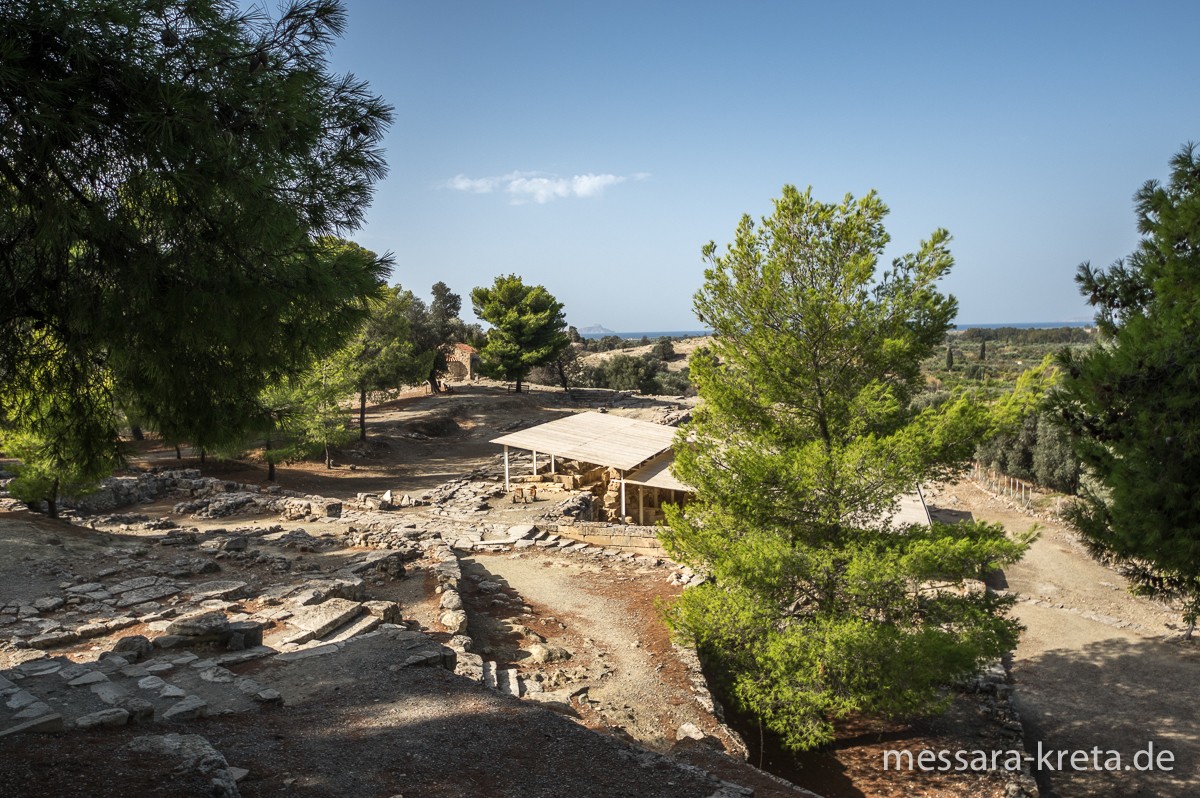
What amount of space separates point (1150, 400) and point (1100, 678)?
375 inches

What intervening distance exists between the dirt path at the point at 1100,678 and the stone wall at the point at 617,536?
7.16 meters

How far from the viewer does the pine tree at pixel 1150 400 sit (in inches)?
237

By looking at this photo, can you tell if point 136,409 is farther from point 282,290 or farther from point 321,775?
point 321,775

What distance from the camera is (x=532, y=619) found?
1266 cm

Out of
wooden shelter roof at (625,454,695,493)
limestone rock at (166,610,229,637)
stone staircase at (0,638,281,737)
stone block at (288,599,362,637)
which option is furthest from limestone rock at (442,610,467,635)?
wooden shelter roof at (625,454,695,493)

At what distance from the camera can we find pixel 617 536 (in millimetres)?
17531

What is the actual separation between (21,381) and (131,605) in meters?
7.37

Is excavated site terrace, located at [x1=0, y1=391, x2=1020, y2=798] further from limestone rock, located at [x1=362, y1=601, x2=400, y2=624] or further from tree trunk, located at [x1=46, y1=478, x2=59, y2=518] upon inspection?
tree trunk, located at [x1=46, y1=478, x2=59, y2=518]

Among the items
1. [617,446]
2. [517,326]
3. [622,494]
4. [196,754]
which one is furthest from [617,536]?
[517,326]

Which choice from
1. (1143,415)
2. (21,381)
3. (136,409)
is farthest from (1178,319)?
(21,381)

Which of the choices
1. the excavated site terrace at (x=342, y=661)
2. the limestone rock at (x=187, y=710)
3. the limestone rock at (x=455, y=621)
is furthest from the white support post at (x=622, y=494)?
the limestone rock at (x=187, y=710)

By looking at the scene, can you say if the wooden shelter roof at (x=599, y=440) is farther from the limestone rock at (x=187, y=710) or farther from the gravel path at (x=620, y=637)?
the limestone rock at (x=187, y=710)

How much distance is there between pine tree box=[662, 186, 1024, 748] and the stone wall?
7.38 metres

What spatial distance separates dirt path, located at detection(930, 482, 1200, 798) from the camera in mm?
9781
